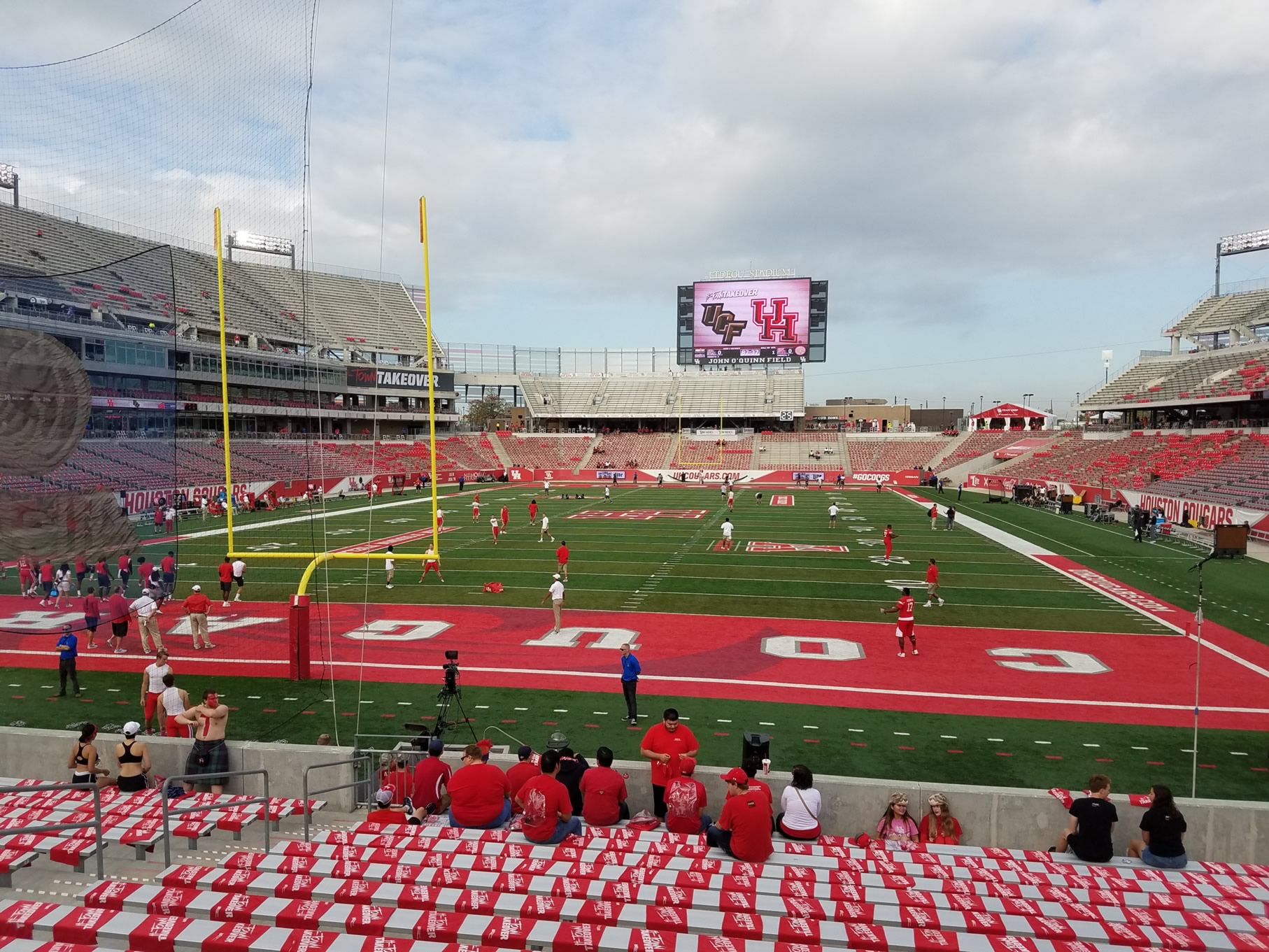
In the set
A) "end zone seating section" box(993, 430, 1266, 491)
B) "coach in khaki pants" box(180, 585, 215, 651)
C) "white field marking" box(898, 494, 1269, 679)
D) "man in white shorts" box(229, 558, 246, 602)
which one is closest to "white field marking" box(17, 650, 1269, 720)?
"coach in khaki pants" box(180, 585, 215, 651)

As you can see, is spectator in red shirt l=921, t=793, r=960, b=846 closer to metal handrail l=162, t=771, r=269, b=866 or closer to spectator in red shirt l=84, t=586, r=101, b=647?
metal handrail l=162, t=771, r=269, b=866

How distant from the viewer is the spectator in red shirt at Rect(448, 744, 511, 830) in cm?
632

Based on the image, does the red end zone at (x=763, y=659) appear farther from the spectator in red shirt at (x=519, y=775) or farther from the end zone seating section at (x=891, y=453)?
the end zone seating section at (x=891, y=453)

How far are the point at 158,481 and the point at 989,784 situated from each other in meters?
14.5

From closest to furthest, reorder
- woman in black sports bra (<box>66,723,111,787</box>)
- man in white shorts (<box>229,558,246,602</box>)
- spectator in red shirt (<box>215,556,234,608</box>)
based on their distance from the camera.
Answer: woman in black sports bra (<box>66,723,111,787</box>) → spectator in red shirt (<box>215,556,234,608</box>) → man in white shorts (<box>229,558,246,602</box>)

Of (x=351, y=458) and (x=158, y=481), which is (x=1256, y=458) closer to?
(x=158, y=481)

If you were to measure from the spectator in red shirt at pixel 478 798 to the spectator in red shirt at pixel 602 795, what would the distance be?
72cm

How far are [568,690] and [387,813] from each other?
5.39 m

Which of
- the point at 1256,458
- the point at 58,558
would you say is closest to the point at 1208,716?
the point at 58,558

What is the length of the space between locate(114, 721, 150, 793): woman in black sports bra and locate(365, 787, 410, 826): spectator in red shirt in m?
2.38

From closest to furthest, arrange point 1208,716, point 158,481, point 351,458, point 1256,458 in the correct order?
point 1208,716 → point 158,481 → point 1256,458 → point 351,458

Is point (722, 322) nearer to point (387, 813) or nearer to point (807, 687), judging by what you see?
point (807, 687)

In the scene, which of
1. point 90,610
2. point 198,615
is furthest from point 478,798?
point 198,615

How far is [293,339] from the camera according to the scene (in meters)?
57.6
